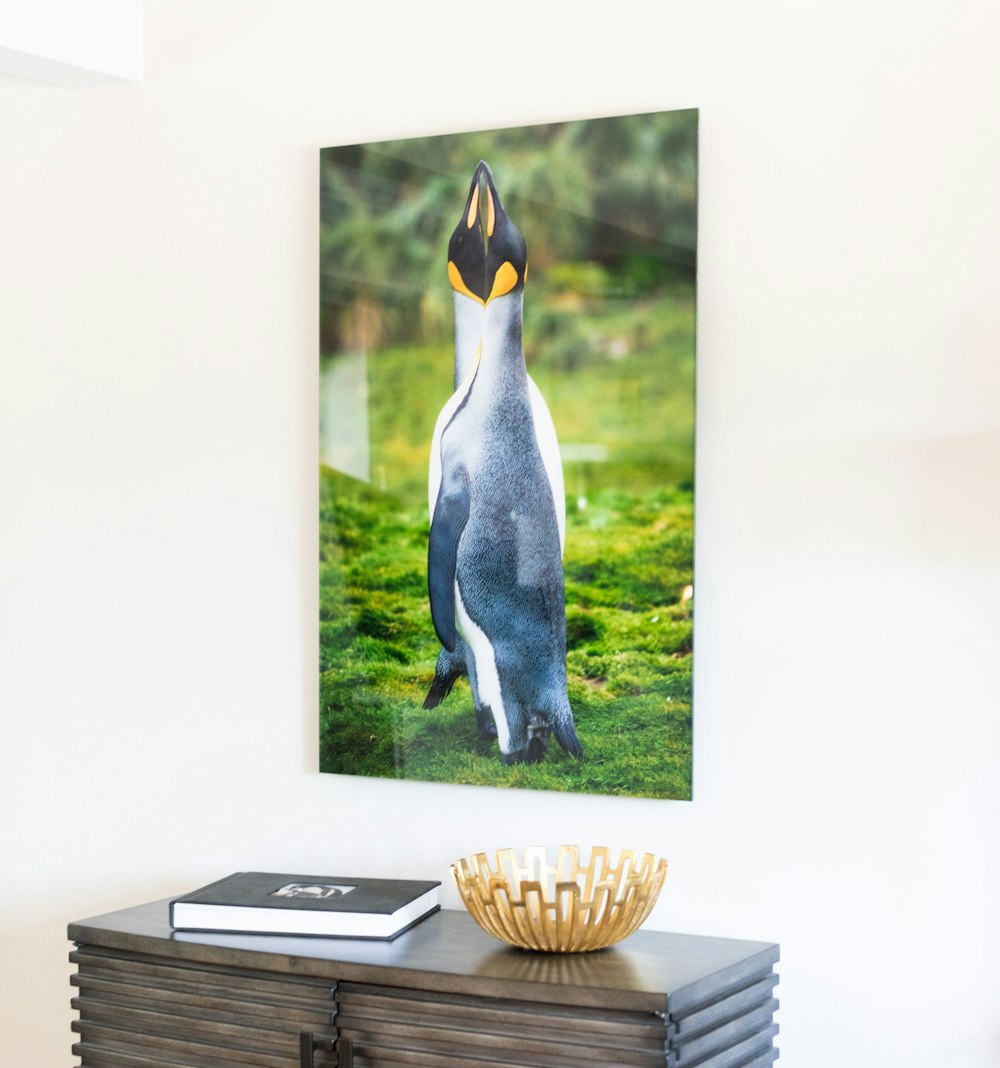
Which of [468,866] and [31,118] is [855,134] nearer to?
[468,866]

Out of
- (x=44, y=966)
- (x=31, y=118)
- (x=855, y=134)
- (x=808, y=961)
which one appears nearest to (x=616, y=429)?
(x=855, y=134)

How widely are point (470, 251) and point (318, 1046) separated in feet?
3.81

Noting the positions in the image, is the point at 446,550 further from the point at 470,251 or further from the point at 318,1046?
the point at 318,1046

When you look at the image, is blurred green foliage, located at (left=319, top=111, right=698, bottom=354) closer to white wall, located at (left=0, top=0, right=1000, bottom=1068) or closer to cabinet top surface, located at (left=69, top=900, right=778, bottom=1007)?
white wall, located at (left=0, top=0, right=1000, bottom=1068)

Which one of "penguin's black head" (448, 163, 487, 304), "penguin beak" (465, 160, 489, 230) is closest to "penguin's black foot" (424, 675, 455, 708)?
"penguin's black head" (448, 163, 487, 304)

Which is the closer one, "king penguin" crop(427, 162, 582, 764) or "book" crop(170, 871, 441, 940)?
"book" crop(170, 871, 441, 940)

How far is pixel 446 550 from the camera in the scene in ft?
7.35

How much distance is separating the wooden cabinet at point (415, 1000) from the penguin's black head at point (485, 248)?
3.08 feet

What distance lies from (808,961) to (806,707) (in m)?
0.35

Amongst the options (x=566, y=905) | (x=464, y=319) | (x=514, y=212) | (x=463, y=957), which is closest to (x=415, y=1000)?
(x=463, y=957)

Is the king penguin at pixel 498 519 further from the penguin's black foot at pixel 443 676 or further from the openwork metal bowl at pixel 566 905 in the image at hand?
the openwork metal bowl at pixel 566 905

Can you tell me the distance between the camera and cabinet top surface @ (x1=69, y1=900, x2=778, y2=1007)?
182 centimetres

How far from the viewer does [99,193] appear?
2557mm

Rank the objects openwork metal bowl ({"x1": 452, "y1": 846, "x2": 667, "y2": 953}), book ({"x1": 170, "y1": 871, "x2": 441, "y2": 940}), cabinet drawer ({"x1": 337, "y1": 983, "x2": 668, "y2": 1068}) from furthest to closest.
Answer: book ({"x1": 170, "y1": 871, "x2": 441, "y2": 940})
openwork metal bowl ({"x1": 452, "y1": 846, "x2": 667, "y2": 953})
cabinet drawer ({"x1": 337, "y1": 983, "x2": 668, "y2": 1068})
